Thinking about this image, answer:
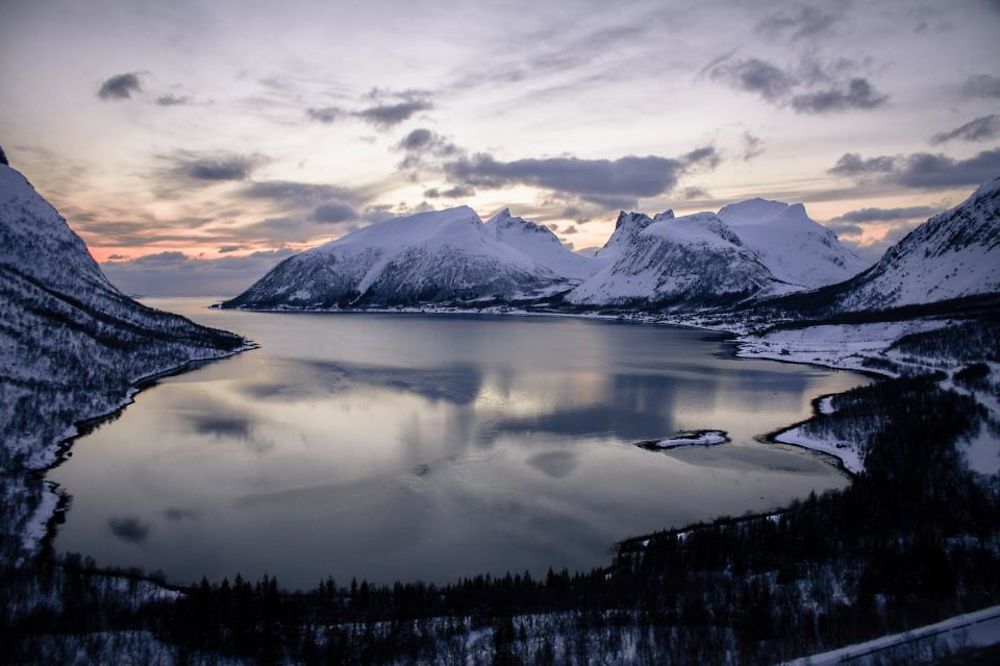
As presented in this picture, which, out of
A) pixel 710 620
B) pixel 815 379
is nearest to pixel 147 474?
pixel 710 620

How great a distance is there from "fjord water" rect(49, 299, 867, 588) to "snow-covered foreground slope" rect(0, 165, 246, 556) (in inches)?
113

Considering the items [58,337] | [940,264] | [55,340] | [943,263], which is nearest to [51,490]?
[55,340]

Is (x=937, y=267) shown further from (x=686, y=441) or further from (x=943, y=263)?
(x=686, y=441)

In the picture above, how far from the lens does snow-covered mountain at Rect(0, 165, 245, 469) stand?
46.4 metres

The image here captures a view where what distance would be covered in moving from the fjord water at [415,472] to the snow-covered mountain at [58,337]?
3648 millimetres

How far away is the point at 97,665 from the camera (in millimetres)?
15289

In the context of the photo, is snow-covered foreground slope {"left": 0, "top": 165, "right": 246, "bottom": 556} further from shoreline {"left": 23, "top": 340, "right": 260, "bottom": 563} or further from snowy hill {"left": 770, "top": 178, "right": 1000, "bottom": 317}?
snowy hill {"left": 770, "top": 178, "right": 1000, "bottom": 317}

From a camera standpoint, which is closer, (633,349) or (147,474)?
(147,474)

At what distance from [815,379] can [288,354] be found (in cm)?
7631

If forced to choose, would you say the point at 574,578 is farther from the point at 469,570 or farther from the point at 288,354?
the point at 288,354

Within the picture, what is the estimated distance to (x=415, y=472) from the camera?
120 ft

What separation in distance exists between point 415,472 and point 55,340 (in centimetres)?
4821

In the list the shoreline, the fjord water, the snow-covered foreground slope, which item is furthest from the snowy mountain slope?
the shoreline

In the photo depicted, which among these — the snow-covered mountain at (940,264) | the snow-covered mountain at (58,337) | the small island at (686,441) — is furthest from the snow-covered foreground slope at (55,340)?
the snow-covered mountain at (940,264)
